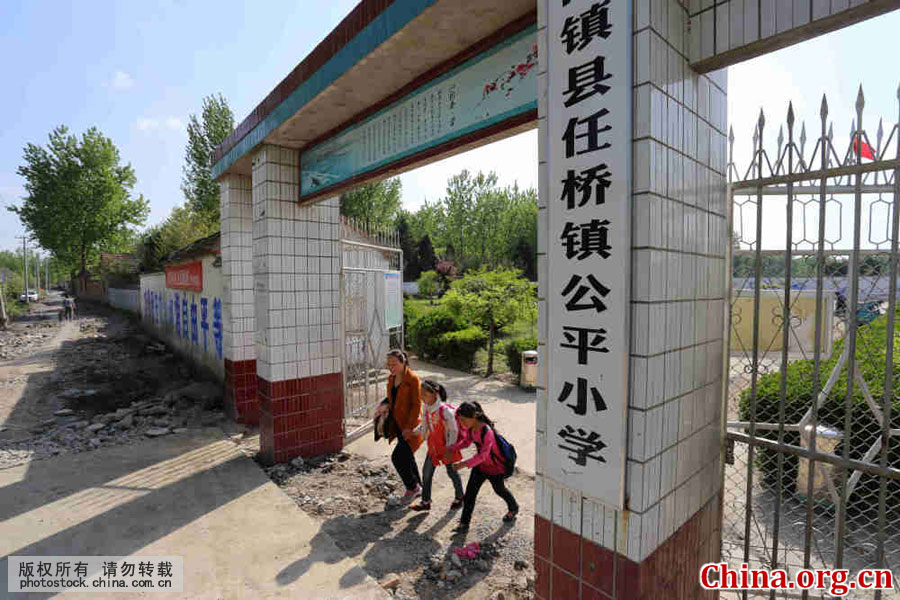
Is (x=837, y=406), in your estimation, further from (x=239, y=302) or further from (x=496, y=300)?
(x=239, y=302)

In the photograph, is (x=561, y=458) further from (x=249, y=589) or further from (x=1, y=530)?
(x=1, y=530)

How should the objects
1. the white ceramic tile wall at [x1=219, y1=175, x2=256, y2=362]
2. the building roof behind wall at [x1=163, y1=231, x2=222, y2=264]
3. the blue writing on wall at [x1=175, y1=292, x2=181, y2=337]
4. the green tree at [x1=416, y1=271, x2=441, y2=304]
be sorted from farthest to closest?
1. the green tree at [x1=416, y1=271, x2=441, y2=304]
2. the blue writing on wall at [x1=175, y1=292, x2=181, y2=337]
3. the building roof behind wall at [x1=163, y1=231, x2=222, y2=264]
4. the white ceramic tile wall at [x1=219, y1=175, x2=256, y2=362]

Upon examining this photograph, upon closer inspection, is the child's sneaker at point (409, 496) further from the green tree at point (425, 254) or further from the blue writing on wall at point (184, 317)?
the green tree at point (425, 254)

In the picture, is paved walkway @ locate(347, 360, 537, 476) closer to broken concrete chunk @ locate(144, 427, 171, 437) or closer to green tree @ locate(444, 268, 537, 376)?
green tree @ locate(444, 268, 537, 376)

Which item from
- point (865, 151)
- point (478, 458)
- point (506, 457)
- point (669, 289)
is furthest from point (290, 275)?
point (865, 151)

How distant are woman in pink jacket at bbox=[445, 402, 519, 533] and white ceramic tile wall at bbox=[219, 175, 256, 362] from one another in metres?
3.94

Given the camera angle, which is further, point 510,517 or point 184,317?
point 184,317

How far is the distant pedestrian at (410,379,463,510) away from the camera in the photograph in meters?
3.66

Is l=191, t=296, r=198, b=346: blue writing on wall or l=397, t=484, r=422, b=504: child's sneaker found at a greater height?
l=191, t=296, r=198, b=346: blue writing on wall

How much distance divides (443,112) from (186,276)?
7988mm

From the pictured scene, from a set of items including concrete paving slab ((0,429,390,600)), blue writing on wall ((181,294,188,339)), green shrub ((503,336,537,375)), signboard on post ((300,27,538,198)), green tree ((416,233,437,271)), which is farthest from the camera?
green tree ((416,233,437,271))

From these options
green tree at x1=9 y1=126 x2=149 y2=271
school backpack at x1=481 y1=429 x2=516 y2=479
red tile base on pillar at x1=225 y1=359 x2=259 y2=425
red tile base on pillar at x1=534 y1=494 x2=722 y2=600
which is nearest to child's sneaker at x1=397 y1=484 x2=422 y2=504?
school backpack at x1=481 y1=429 x2=516 y2=479

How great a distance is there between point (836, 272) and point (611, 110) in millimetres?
1305

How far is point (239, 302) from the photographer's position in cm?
625
